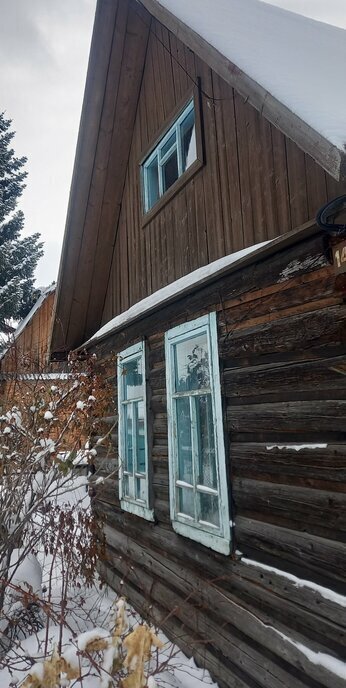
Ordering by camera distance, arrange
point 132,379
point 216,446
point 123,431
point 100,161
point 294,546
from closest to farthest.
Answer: point 294,546 → point 216,446 → point 132,379 → point 123,431 → point 100,161

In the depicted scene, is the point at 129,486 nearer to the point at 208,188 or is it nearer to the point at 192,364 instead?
the point at 192,364

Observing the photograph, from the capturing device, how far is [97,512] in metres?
6.82

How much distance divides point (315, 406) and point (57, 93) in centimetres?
890

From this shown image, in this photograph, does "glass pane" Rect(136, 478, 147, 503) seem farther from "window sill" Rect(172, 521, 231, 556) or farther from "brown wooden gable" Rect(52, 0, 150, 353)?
"brown wooden gable" Rect(52, 0, 150, 353)

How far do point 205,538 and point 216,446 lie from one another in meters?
0.78

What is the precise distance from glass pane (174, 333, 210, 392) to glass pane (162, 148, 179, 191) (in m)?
2.17

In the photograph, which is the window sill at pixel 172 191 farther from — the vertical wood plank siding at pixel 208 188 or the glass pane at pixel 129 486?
the glass pane at pixel 129 486

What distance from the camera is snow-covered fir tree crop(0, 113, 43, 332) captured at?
1622 centimetres

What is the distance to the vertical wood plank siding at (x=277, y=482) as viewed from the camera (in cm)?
279

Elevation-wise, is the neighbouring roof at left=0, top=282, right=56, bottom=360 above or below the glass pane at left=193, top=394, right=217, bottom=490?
above

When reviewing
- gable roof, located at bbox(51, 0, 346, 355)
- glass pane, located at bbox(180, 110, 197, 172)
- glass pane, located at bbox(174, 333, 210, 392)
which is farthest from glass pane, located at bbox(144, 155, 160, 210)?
glass pane, located at bbox(174, 333, 210, 392)

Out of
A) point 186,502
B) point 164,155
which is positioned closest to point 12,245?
point 164,155

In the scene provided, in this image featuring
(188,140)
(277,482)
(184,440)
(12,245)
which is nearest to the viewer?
(277,482)

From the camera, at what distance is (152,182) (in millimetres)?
6062
